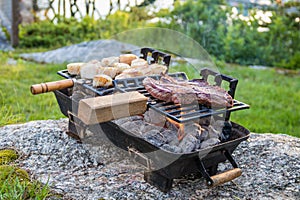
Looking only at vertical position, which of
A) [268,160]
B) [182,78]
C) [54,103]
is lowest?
[54,103]

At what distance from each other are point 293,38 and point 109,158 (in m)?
5.42

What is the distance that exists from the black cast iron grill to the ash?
6 cm

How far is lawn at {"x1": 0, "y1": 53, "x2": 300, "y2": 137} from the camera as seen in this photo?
4.66 metres

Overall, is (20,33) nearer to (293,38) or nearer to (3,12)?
(3,12)

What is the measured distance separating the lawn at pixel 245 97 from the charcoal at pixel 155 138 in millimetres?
1673

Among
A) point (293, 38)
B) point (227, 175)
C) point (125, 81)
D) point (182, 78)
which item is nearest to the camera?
point (227, 175)

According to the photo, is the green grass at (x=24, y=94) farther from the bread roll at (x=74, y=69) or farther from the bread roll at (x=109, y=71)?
the bread roll at (x=109, y=71)

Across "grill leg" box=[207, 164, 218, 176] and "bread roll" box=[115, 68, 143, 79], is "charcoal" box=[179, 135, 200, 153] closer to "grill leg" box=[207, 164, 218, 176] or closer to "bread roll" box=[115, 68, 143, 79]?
"grill leg" box=[207, 164, 218, 176]

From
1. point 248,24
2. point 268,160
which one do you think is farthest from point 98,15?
point 268,160

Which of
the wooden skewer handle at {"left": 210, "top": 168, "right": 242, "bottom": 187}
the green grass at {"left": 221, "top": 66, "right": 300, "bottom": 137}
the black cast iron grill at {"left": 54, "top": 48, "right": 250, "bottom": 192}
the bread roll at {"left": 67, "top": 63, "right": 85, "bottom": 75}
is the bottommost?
the green grass at {"left": 221, "top": 66, "right": 300, "bottom": 137}

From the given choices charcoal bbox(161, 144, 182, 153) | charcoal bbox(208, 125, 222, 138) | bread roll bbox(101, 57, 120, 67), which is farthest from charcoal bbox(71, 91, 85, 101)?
charcoal bbox(208, 125, 222, 138)

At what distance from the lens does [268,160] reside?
3137 millimetres

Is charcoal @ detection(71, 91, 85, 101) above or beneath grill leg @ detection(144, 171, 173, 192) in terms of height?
above

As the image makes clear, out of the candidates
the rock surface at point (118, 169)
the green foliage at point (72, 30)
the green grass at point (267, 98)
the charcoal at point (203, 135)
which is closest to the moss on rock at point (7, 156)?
the rock surface at point (118, 169)
